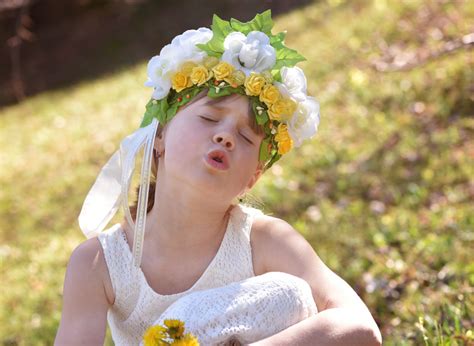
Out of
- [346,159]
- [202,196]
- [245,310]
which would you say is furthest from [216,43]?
[346,159]

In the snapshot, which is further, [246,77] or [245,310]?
[246,77]

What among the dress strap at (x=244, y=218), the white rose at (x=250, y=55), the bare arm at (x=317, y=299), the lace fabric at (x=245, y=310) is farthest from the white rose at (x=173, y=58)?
the lace fabric at (x=245, y=310)

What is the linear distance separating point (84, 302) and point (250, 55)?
981mm

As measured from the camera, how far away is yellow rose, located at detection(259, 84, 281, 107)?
8.38 feet

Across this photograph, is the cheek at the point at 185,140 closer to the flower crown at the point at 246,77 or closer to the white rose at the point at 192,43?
the flower crown at the point at 246,77

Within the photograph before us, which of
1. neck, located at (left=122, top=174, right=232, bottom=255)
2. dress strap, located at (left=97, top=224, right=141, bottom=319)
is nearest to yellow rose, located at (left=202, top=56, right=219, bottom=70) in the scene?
neck, located at (left=122, top=174, right=232, bottom=255)

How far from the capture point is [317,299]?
8.34 ft

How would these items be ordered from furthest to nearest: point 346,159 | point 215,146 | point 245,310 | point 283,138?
point 346,159 < point 283,138 < point 215,146 < point 245,310

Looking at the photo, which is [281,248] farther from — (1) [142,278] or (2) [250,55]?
(2) [250,55]

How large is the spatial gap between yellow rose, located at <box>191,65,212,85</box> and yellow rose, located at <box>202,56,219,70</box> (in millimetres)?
51

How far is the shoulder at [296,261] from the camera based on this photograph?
98.8 inches

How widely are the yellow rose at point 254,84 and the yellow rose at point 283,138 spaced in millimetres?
155


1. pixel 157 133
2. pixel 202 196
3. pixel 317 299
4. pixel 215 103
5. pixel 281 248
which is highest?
pixel 215 103

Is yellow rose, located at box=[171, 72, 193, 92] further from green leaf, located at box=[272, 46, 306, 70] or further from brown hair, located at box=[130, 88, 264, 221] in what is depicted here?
green leaf, located at box=[272, 46, 306, 70]
